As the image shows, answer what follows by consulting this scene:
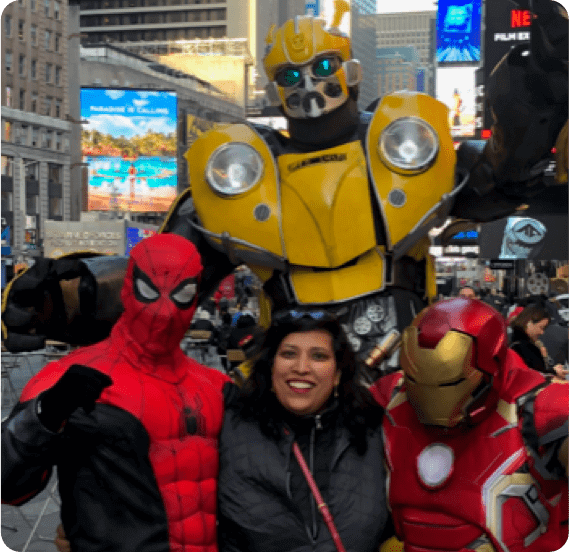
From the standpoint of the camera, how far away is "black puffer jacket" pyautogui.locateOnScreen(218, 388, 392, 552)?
2982mm

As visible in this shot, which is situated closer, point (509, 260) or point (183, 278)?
point (183, 278)

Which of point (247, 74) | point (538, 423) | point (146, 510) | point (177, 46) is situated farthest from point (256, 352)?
point (177, 46)

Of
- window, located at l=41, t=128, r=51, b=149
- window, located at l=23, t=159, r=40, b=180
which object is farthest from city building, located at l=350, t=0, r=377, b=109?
window, located at l=41, t=128, r=51, b=149

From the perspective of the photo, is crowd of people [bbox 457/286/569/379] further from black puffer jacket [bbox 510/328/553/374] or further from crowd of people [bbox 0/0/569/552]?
crowd of people [bbox 0/0/569/552]

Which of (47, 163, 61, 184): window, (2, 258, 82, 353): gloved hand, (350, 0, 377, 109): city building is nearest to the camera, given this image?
(2, 258, 82, 353): gloved hand

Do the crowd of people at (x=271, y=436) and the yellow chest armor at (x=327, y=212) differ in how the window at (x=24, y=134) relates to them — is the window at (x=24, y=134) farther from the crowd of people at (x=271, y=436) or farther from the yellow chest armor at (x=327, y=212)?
the crowd of people at (x=271, y=436)

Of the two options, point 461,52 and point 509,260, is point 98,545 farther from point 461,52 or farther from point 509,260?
point 461,52

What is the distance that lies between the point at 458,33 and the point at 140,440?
32343 mm

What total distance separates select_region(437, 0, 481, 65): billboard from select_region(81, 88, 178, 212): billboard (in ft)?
44.7

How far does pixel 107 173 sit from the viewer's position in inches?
1665

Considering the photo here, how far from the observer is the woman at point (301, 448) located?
2992mm

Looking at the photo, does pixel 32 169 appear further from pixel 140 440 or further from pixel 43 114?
pixel 140 440

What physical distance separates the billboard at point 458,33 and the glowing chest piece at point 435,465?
1245 inches

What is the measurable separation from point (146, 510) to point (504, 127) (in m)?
2.08
